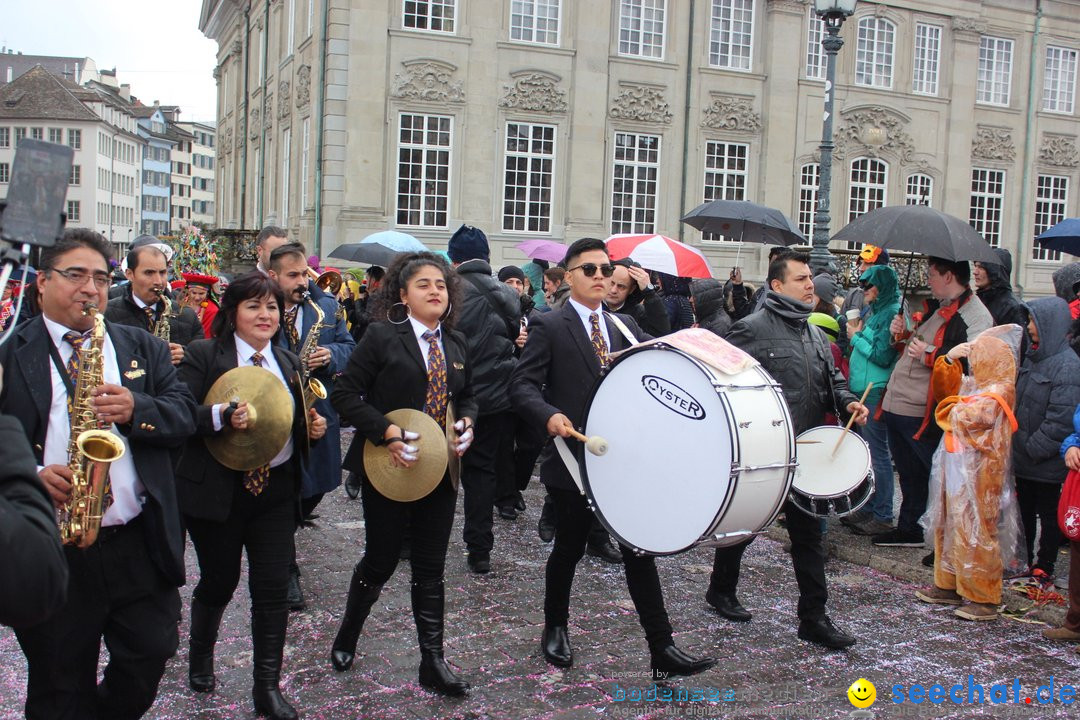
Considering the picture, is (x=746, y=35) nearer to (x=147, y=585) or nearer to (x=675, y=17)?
(x=675, y=17)

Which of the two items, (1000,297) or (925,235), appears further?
(1000,297)

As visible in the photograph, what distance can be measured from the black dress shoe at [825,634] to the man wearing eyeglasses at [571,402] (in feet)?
2.63

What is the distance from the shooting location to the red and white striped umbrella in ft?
32.9

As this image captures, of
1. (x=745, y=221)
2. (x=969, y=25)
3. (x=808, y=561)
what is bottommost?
(x=808, y=561)

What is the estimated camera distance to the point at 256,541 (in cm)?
437

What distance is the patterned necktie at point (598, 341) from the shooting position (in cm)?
508

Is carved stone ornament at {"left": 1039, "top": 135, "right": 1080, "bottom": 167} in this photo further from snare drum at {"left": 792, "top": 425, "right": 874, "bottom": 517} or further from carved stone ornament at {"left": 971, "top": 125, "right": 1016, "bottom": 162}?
snare drum at {"left": 792, "top": 425, "right": 874, "bottom": 517}

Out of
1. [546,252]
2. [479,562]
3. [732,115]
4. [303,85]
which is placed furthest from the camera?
[732,115]

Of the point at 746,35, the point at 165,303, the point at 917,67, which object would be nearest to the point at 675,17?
the point at 746,35

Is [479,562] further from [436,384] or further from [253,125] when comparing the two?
[253,125]

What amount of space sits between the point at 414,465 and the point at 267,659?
39.1 inches

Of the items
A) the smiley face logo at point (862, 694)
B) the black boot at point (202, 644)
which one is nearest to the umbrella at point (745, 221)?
the smiley face logo at point (862, 694)

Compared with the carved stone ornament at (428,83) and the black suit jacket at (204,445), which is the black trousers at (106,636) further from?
the carved stone ornament at (428,83)

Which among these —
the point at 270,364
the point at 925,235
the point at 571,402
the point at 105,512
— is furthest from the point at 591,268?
the point at 925,235
